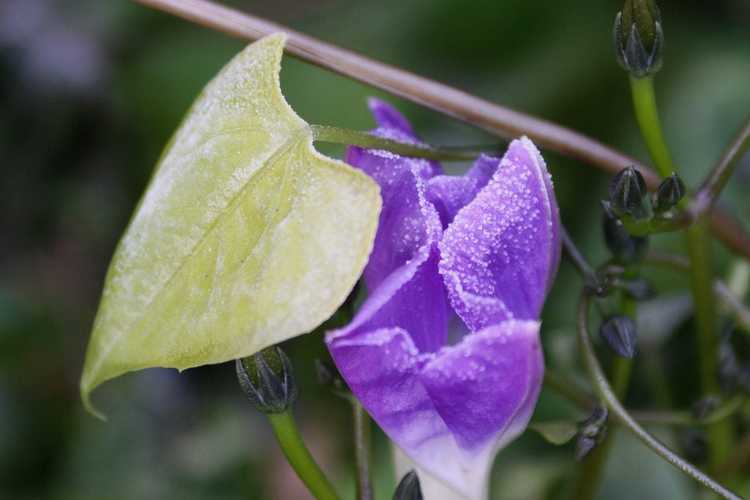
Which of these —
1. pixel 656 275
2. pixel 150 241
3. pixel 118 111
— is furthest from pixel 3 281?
pixel 150 241

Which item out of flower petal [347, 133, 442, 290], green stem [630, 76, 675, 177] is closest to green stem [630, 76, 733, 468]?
green stem [630, 76, 675, 177]

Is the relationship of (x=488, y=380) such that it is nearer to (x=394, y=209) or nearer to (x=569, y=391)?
(x=394, y=209)

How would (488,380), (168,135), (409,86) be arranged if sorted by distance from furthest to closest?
(168,135)
(409,86)
(488,380)

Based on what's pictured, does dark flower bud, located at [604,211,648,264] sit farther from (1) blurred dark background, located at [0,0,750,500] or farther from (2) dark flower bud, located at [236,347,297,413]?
(1) blurred dark background, located at [0,0,750,500]

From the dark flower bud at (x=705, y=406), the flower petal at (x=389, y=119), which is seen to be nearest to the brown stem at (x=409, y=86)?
the flower petal at (x=389, y=119)

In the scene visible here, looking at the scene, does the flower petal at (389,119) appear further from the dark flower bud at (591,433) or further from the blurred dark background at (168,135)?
the blurred dark background at (168,135)

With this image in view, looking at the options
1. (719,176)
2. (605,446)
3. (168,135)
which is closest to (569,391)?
(605,446)

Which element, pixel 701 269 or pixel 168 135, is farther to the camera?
pixel 168 135

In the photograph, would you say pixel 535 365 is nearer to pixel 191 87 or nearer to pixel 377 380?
pixel 377 380
